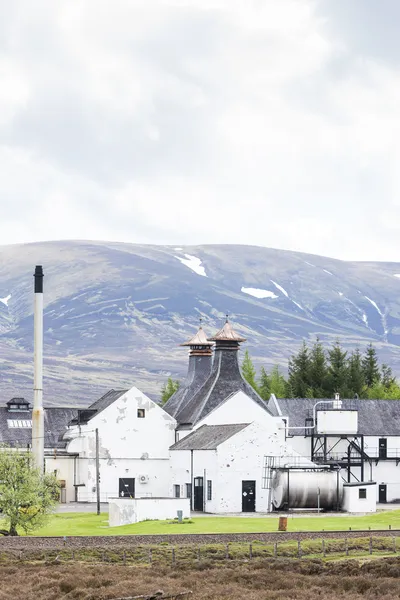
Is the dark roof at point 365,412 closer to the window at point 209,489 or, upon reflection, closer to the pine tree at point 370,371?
the window at point 209,489

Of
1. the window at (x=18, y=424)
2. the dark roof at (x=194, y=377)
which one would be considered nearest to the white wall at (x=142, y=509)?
the window at (x=18, y=424)

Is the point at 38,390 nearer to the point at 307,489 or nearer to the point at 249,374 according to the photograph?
the point at 307,489

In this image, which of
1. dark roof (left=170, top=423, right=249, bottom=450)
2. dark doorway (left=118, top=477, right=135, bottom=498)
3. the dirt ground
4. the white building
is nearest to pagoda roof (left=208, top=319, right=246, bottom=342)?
the white building

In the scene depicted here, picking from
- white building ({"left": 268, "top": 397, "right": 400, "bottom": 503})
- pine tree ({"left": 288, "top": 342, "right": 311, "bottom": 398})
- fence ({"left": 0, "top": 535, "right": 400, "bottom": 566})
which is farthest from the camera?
pine tree ({"left": 288, "top": 342, "right": 311, "bottom": 398})

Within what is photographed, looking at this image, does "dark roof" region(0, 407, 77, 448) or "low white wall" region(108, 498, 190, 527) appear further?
"dark roof" region(0, 407, 77, 448)

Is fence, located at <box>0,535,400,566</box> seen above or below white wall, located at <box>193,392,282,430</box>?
below

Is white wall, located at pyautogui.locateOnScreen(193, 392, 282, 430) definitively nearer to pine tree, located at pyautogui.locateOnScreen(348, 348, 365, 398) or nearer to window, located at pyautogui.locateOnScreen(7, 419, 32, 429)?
window, located at pyautogui.locateOnScreen(7, 419, 32, 429)

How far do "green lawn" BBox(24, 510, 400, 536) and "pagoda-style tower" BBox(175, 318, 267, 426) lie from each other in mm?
23931

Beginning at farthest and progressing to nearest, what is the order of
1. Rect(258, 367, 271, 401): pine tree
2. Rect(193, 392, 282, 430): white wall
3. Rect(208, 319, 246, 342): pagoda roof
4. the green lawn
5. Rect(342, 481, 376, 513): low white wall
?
Rect(258, 367, 271, 401): pine tree, Rect(208, 319, 246, 342): pagoda roof, Rect(193, 392, 282, 430): white wall, Rect(342, 481, 376, 513): low white wall, the green lawn

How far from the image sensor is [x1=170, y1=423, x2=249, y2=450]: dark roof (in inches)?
3504

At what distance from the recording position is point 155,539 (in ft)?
209

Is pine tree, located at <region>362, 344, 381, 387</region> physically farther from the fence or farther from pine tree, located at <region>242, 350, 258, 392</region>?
the fence

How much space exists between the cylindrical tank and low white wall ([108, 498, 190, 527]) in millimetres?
10051

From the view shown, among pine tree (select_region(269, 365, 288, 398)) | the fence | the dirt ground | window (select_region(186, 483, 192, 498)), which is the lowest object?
the dirt ground
